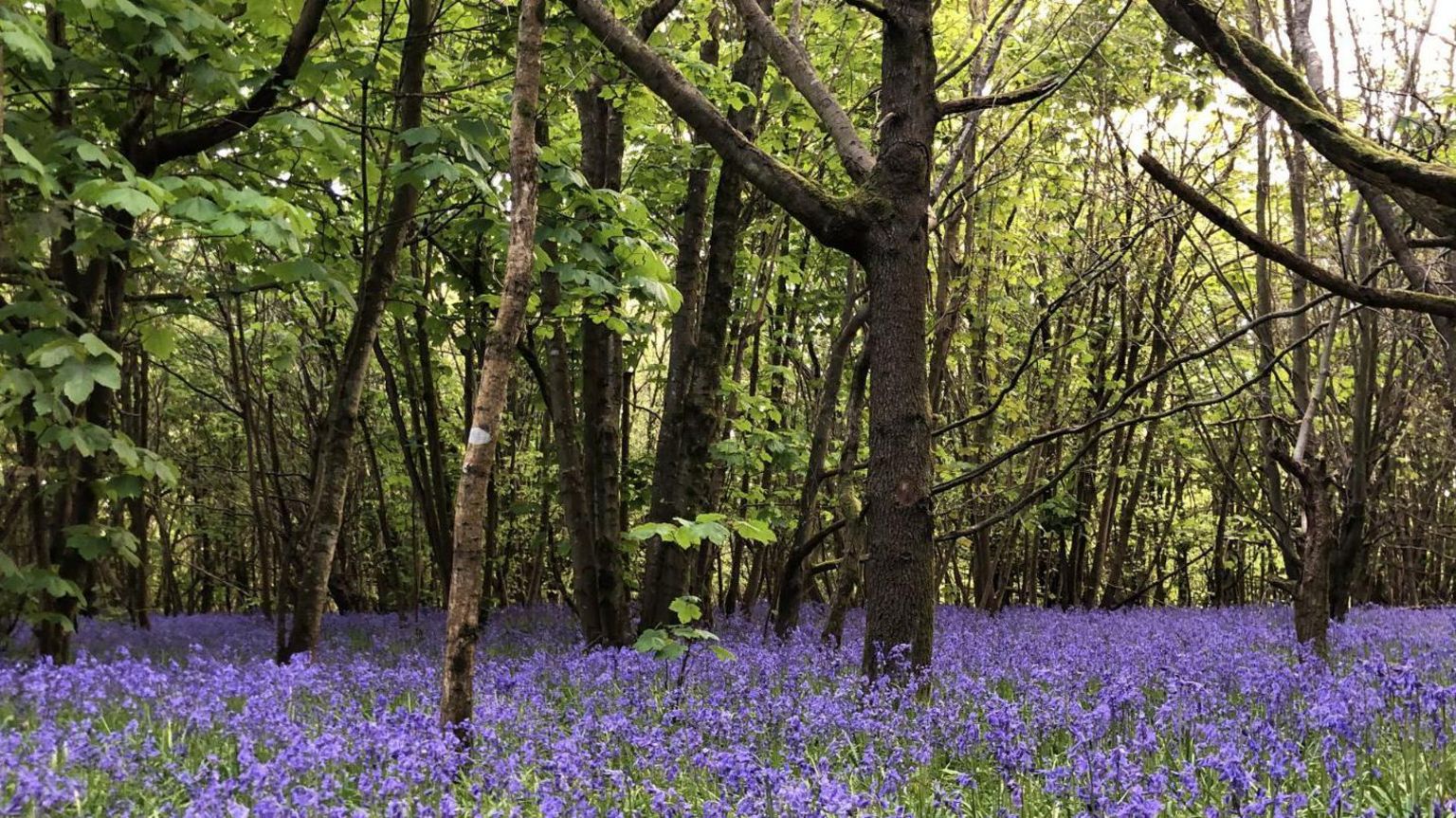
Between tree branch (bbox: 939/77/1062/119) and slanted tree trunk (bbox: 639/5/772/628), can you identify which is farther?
slanted tree trunk (bbox: 639/5/772/628)

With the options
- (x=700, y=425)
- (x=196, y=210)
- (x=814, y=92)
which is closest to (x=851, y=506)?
(x=700, y=425)

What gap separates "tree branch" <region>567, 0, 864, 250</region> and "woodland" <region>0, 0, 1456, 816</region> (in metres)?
0.02

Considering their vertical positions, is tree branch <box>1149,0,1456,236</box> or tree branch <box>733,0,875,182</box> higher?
tree branch <box>733,0,875,182</box>

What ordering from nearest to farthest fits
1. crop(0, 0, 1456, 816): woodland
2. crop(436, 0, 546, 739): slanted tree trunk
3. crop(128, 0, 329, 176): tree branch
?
crop(0, 0, 1456, 816): woodland → crop(436, 0, 546, 739): slanted tree trunk → crop(128, 0, 329, 176): tree branch

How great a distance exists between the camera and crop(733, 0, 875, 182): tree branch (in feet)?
18.2

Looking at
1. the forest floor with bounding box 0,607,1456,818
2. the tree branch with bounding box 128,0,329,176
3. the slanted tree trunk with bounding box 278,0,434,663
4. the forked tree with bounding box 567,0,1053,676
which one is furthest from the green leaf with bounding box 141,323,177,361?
the forked tree with bounding box 567,0,1053,676

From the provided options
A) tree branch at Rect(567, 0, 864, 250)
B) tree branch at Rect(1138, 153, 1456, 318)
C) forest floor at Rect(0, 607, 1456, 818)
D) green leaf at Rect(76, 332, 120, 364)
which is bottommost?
forest floor at Rect(0, 607, 1456, 818)

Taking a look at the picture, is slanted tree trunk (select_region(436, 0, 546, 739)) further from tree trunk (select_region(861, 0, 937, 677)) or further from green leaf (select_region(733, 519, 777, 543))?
tree trunk (select_region(861, 0, 937, 677))

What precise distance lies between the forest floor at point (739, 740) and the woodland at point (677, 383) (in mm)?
35

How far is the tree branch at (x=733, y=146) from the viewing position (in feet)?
17.1

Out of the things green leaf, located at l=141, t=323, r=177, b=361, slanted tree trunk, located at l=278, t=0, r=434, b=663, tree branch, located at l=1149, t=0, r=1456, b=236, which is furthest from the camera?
slanted tree trunk, located at l=278, t=0, r=434, b=663

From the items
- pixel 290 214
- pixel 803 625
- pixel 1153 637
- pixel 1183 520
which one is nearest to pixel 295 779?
pixel 290 214

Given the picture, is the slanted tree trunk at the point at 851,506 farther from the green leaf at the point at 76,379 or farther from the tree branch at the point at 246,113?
the green leaf at the point at 76,379

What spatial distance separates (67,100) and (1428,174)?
7.15 metres
